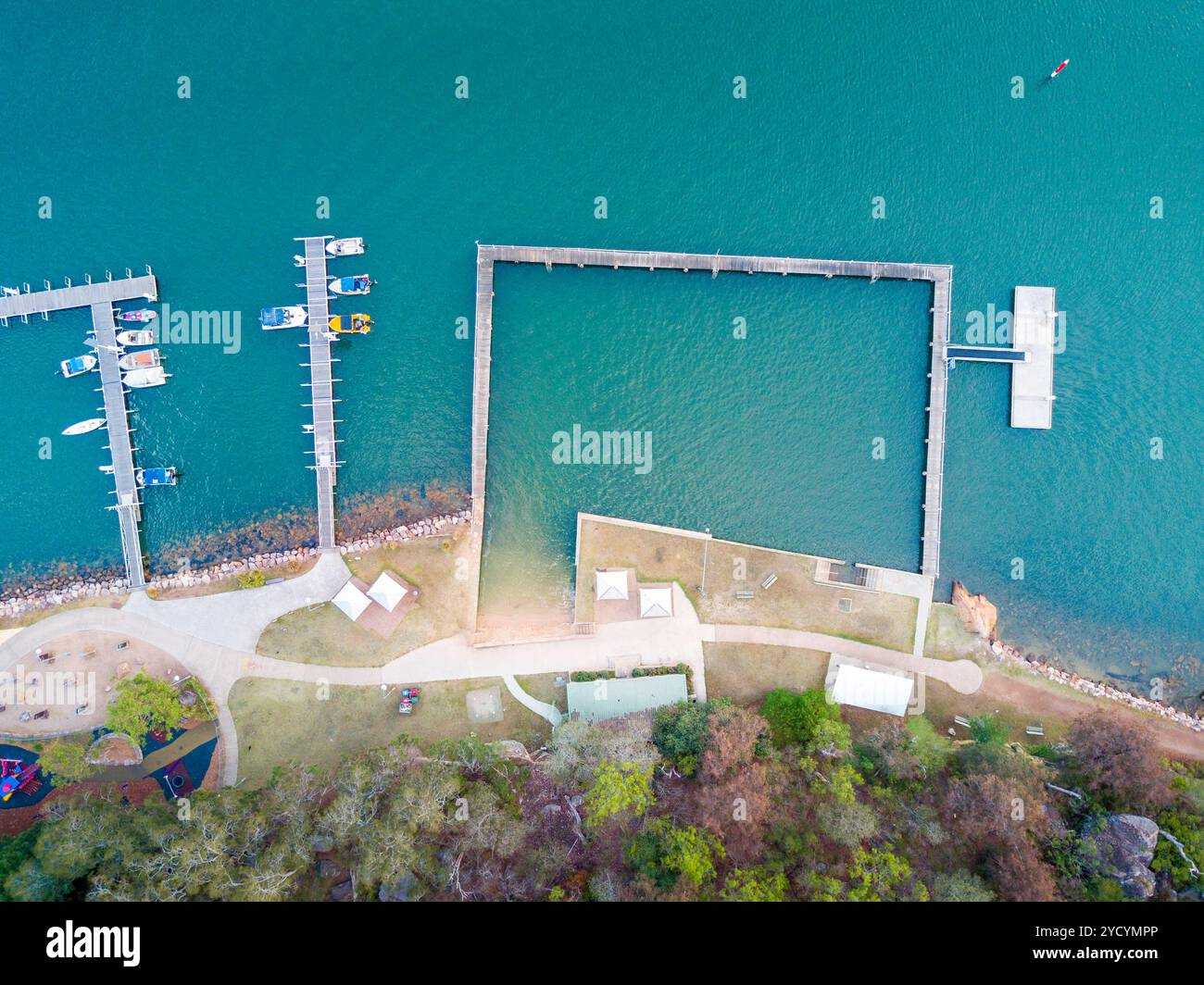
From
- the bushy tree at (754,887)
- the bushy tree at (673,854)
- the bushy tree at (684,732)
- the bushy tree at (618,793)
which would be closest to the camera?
the bushy tree at (754,887)

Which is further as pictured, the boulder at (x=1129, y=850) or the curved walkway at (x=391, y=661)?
the curved walkway at (x=391, y=661)

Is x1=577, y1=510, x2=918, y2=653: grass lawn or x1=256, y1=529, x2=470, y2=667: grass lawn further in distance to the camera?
x1=577, y1=510, x2=918, y2=653: grass lawn

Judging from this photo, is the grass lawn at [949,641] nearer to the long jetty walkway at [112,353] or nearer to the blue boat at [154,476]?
the blue boat at [154,476]

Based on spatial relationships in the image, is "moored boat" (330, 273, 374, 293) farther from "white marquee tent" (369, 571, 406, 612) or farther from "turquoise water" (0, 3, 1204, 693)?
Answer: "white marquee tent" (369, 571, 406, 612)

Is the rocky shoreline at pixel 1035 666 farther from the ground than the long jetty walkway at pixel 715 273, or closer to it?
closer to it

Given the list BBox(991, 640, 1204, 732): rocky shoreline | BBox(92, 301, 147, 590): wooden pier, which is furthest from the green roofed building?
BBox(92, 301, 147, 590): wooden pier

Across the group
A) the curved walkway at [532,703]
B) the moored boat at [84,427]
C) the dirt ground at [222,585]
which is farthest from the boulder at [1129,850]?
the moored boat at [84,427]
